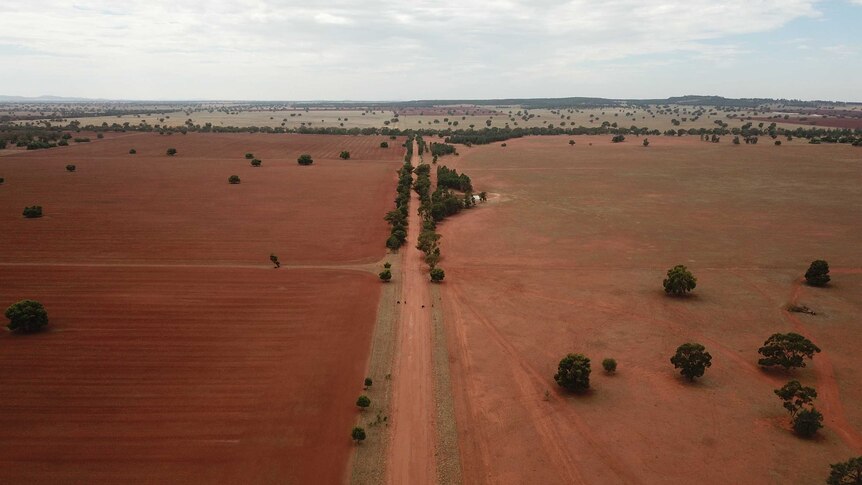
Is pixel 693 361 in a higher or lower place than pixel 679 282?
lower

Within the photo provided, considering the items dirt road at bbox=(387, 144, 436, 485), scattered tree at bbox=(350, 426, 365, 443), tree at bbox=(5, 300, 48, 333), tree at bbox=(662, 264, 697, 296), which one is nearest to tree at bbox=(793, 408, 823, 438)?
tree at bbox=(662, 264, 697, 296)

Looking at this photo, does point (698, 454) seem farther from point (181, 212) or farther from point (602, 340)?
point (181, 212)

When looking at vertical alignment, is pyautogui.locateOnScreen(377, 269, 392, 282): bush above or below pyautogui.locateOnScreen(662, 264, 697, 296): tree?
below

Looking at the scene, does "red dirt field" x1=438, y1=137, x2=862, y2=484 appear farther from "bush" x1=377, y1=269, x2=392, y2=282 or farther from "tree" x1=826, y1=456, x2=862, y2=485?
"bush" x1=377, y1=269, x2=392, y2=282

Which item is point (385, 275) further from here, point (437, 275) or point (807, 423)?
point (807, 423)

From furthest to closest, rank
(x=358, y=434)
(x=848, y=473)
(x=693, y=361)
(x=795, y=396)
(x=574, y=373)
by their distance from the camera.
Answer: (x=693, y=361) < (x=574, y=373) < (x=795, y=396) < (x=358, y=434) < (x=848, y=473)

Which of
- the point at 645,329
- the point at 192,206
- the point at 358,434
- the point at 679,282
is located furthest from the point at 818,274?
the point at 192,206
